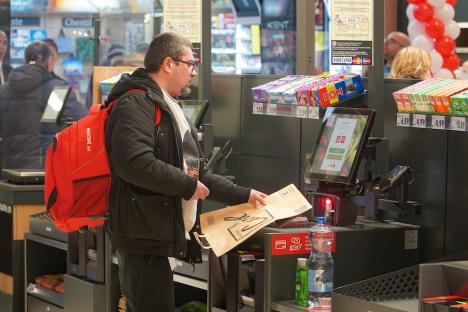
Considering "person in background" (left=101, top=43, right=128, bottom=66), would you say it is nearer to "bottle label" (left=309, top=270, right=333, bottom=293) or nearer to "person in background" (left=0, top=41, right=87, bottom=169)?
"person in background" (left=0, top=41, right=87, bottom=169)

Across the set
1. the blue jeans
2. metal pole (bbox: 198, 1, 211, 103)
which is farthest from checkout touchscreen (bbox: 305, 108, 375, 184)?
metal pole (bbox: 198, 1, 211, 103)

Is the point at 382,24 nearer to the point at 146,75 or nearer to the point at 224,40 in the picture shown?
the point at 146,75

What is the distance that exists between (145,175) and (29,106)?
4580 mm

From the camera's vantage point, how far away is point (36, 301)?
6.51m

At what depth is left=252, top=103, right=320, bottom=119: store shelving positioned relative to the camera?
4785 millimetres

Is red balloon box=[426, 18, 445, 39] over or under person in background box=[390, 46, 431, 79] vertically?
over

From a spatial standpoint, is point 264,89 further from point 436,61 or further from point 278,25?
point 278,25

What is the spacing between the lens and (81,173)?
4.37 m

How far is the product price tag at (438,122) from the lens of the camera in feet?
13.4

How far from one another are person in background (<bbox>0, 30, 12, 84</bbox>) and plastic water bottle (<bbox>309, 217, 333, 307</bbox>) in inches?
195

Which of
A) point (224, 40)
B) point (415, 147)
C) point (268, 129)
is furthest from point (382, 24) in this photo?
point (224, 40)

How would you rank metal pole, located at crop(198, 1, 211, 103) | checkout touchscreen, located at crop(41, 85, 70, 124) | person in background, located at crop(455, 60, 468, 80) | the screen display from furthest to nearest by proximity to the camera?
person in background, located at crop(455, 60, 468, 80) < checkout touchscreen, located at crop(41, 85, 70, 124) < metal pole, located at crop(198, 1, 211, 103) < the screen display

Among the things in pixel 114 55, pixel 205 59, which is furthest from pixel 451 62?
pixel 205 59

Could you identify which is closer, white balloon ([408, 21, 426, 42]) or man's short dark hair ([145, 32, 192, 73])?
man's short dark hair ([145, 32, 192, 73])
